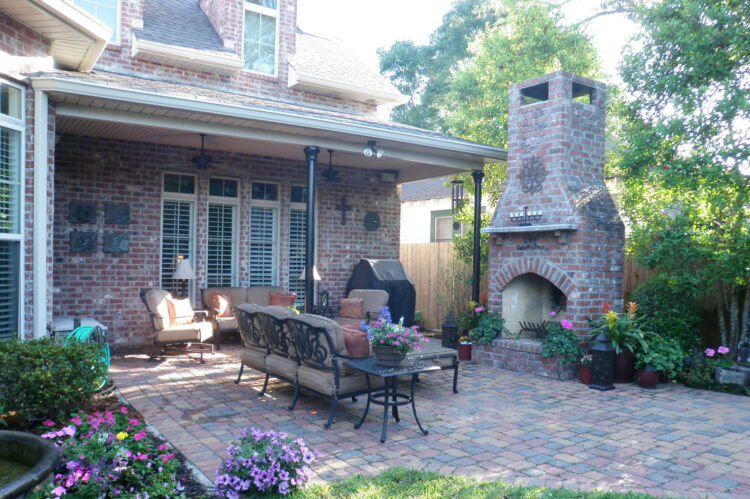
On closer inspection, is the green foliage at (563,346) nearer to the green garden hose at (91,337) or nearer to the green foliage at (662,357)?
the green foliage at (662,357)

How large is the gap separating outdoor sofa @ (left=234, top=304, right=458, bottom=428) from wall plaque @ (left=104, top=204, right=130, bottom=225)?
11.2ft

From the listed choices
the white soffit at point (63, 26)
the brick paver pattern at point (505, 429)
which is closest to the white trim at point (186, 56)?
the white soffit at point (63, 26)

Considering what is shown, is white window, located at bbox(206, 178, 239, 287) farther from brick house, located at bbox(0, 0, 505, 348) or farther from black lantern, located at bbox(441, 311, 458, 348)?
black lantern, located at bbox(441, 311, 458, 348)

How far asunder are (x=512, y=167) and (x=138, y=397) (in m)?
5.76

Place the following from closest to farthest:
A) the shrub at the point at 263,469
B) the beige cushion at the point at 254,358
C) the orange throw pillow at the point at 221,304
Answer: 1. the shrub at the point at 263,469
2. the beige cushion at the point at 254,358
3. the orange throw pillow at the point at 221,304

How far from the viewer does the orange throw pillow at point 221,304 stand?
880 centimetres

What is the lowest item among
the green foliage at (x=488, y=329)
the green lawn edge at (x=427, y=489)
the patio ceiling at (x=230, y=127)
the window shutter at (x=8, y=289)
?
the green lawn edge at (x=427, y=489)

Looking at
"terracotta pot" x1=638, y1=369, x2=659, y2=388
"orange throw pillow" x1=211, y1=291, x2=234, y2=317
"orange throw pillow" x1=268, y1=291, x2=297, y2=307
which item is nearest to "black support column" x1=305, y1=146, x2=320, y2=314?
"orange throw pillow" x1=268, y1=291, x2=297, y2=307

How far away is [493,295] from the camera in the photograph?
8273mm

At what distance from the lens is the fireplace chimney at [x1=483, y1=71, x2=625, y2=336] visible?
7199mm

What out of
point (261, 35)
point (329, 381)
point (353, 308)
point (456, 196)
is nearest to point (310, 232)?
point (353, 308)

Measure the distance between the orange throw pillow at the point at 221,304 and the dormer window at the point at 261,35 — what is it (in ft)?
13.9

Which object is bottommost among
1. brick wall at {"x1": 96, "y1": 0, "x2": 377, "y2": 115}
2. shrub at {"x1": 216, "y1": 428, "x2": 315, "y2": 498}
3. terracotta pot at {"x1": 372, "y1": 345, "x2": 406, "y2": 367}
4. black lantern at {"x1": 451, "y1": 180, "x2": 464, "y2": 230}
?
shrub at {"x1": 216, "y1": 428, "x2": 315, "y2": 498}

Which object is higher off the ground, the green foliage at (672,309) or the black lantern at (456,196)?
the black lantern at (456,196)
